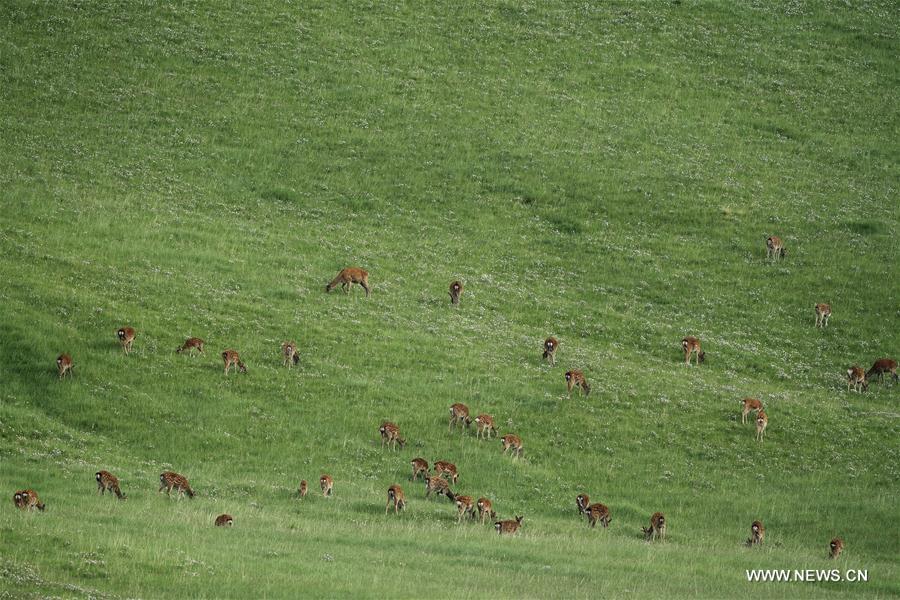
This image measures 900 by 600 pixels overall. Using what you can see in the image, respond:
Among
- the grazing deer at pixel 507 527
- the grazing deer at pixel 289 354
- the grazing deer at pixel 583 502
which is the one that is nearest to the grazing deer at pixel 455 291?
the grazing deer at pixel 289 354

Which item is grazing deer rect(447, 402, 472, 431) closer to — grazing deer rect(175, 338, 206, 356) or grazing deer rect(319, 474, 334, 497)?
grazing deer rect(319, 474, 334, 497)

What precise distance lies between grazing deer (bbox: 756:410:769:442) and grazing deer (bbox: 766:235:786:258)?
1747 centimetres

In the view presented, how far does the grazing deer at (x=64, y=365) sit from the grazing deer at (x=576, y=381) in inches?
563

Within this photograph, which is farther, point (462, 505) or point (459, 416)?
point (459, 416)

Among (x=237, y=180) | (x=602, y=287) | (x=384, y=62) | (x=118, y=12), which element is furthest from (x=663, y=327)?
(x=118, y=12)

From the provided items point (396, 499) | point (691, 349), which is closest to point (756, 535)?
point (396, 499)

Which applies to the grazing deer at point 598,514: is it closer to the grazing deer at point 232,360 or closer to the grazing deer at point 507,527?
the grazing deer at point 507,527

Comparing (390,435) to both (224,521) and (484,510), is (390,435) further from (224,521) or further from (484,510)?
(224,521)

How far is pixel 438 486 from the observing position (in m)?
31.3

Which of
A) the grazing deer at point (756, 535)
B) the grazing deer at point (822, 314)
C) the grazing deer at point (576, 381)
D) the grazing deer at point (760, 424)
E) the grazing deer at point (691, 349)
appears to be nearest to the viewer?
the grazing deer at point (756, 535)

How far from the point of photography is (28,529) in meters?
22.9

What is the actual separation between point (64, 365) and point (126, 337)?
2.45 meters

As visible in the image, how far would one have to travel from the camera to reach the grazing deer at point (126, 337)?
37.1m

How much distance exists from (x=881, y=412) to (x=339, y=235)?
868 inches
